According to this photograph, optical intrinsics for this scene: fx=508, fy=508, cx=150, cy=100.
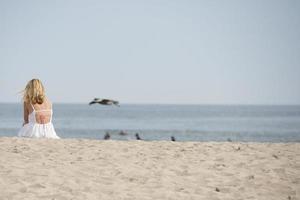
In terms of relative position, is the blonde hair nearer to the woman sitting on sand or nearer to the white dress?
the woman sitting on sand

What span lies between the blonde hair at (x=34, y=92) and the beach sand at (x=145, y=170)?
1097mm

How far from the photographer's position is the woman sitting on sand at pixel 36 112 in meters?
13.5

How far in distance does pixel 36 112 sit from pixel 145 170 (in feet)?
16.0

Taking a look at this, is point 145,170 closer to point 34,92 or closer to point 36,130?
point 34,92

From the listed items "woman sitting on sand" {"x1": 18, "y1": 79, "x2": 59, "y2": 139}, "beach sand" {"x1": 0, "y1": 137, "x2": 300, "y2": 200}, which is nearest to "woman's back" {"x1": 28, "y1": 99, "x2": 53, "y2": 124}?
"woman sitting on sand" {"x1": 18, "y1": 79, "x2": 59, "y2": 139}

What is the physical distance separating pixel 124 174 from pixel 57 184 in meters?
1.49

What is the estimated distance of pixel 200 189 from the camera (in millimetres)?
8680

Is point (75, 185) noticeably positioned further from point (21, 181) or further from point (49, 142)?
point (49, 142)

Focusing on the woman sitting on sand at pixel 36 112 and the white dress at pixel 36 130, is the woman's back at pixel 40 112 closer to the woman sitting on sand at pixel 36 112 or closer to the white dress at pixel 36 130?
the woman sitting on sand at pixel 36 112

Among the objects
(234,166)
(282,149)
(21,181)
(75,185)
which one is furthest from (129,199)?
(282,149)

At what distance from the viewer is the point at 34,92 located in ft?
44.2

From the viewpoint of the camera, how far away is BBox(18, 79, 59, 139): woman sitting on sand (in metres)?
13.5

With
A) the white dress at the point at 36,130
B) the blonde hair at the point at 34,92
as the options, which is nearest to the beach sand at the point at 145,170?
Answer: the white dress at the point at 36,130

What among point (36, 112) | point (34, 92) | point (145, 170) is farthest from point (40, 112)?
point (145, 170)
